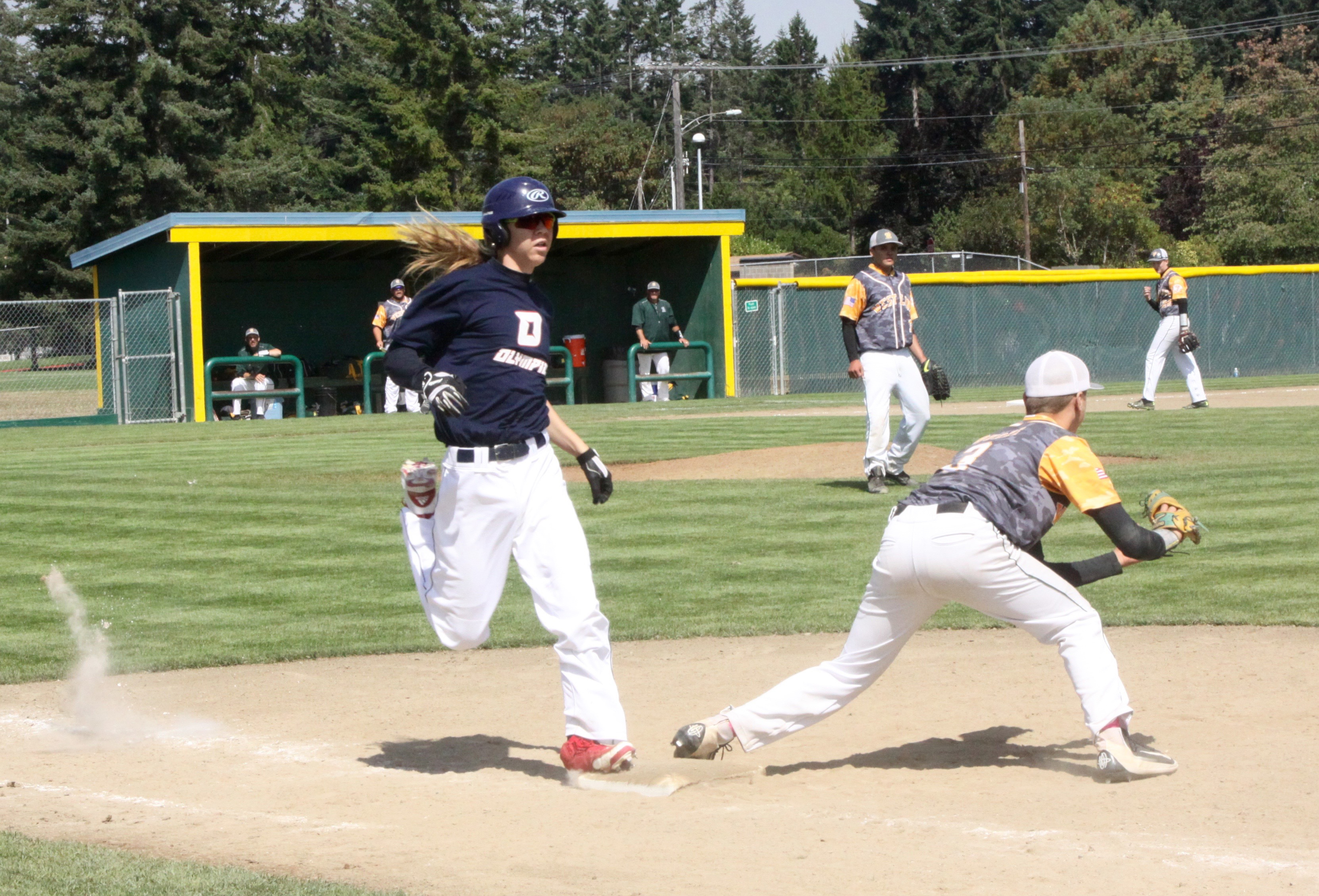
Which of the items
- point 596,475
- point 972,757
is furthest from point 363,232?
point 972,757

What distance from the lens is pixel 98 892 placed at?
3.74 m

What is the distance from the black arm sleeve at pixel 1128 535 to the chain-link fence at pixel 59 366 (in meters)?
21.4

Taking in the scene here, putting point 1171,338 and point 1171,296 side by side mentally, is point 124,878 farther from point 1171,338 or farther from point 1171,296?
point 1171,296

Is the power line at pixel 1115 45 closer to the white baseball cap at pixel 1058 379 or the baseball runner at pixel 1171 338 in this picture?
the baseball runner at pixel 1171 338

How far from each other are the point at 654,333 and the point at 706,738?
69.8ft

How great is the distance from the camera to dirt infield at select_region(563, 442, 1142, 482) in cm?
1347

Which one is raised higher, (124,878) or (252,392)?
(252,392)

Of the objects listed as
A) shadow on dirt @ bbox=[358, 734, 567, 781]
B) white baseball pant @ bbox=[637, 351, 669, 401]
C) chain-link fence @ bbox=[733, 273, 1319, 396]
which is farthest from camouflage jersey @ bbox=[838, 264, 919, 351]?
chain-link fence @ bbox=[733, 273, 1319, 396]

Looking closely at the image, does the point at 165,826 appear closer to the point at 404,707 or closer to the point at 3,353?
the point at 404,707

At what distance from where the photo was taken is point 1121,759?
15.0 feet

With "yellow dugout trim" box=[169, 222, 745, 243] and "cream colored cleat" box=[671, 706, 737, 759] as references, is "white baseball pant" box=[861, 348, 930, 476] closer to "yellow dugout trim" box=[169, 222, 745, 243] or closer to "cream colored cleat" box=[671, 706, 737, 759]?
"cream colored cleat" box=[671, 706, 737, 759]

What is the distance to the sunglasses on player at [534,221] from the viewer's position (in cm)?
493

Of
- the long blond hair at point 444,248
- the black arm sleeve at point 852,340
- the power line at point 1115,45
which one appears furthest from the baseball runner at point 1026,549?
the power line at point 1115,45

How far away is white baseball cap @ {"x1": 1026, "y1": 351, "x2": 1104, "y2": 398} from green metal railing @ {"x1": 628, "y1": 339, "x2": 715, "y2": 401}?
20.4m
